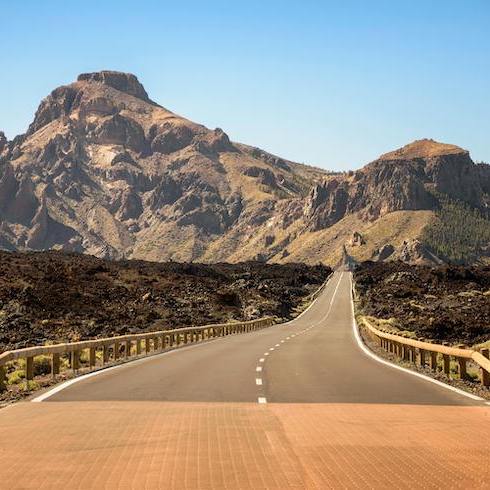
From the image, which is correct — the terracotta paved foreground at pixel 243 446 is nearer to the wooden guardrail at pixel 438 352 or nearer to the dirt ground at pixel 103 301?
the wooden guardrail at pixel 438 352

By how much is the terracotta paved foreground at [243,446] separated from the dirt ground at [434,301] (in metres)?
36.3

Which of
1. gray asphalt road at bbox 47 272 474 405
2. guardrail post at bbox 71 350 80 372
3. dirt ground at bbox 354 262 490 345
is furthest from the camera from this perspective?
dirt ground at bbox 354 262 490 345

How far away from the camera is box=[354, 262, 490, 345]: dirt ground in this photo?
183ft

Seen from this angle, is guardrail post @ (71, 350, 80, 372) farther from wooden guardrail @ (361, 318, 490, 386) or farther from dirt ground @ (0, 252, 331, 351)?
dirt ground @ (0, 252, 331, 351)

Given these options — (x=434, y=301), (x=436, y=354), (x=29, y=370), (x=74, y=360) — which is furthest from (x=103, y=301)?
(x=29, y=370)

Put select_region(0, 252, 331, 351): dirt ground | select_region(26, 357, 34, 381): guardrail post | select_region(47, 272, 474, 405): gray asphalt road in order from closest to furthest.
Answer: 1. select_region(47, 272, 474, 405): gray asphalt road
2. select_region(26, 357, 34, 381): guardrail post
3. select_region(0, 252, 331, 351): dirt ground

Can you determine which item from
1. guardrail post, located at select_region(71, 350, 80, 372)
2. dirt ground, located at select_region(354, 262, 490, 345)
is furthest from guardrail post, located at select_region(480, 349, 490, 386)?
dirt ground, located at select_region(354, 262, 490, 345)

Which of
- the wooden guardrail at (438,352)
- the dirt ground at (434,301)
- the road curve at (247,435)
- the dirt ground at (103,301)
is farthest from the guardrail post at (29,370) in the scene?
the dirt ground at (434,301)

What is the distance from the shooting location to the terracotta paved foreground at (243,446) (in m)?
8.51

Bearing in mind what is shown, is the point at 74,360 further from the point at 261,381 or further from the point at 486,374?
the point at 486,374

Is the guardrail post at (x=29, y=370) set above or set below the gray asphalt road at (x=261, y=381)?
above

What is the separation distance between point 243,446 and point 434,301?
80684 mm

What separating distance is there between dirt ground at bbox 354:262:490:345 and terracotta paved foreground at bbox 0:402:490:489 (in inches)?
1428

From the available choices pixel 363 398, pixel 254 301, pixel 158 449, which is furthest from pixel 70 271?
pixel 158 449
